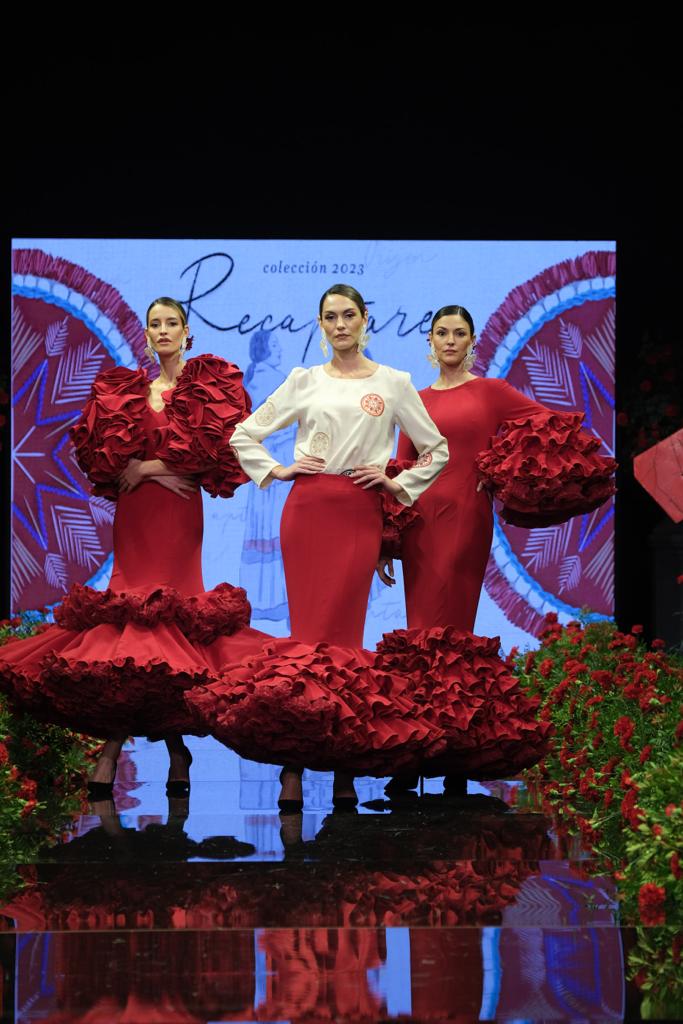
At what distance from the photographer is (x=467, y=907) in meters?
2.94

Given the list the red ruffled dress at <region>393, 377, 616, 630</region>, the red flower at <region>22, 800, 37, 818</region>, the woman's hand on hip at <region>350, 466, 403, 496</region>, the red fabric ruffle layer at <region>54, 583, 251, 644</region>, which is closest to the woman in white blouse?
the woman's hand on hip at <region>350, 466, 403, 496</region>

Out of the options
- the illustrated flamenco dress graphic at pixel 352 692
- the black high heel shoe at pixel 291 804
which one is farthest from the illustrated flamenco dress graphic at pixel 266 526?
the black high heel shoe at pixel 291 804

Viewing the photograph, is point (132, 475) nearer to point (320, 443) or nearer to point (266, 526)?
point (320, 443)

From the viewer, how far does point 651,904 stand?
2.79 m

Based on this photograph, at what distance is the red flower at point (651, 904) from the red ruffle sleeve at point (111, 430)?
242cm

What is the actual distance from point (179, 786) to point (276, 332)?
369 cm

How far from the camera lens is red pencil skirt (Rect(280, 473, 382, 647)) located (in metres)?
4.28

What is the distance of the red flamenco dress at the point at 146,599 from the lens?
437 centimetres

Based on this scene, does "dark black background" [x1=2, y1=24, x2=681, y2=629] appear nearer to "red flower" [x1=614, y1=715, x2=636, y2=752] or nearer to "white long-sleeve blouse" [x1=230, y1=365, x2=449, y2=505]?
"white long-sleeve blouse" [x1=230, y1=365, x2=449, y2=505]

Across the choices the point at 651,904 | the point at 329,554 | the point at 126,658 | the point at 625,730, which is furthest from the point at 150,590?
the point at 651,904

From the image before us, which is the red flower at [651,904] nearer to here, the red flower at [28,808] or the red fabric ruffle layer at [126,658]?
the red flower at [28,808]

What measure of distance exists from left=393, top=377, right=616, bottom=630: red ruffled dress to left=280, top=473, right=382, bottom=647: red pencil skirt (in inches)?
11.8
